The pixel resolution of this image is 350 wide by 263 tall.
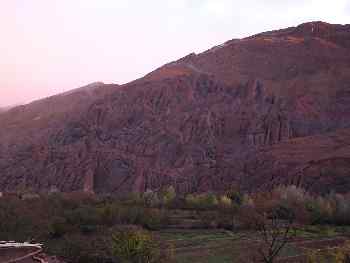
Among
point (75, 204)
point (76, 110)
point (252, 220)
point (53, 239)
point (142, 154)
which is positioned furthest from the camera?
point (76, 110)

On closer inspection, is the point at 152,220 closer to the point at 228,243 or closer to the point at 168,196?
the point at 228,243

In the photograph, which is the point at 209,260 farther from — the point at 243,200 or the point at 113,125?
the point at 113,125

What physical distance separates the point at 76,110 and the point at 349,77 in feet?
138

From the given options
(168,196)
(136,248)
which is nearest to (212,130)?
(168,196)

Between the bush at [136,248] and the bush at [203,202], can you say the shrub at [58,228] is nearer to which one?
the bush at [203,202]

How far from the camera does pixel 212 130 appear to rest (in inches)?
2788

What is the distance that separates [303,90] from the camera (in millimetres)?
77562

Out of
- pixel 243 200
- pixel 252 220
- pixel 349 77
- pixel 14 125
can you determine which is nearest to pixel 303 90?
pixel 349 77

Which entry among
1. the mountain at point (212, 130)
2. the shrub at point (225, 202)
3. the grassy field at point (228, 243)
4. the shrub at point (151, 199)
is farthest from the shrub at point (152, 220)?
the mountain at point (212, 130)

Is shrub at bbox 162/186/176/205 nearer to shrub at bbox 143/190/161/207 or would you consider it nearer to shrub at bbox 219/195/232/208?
shrub at bbox 143/190/161/207

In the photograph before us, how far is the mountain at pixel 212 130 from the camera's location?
61344 mm

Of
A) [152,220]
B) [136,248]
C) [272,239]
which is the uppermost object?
[136,248]

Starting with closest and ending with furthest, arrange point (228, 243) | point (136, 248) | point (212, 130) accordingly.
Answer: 1. point (136, 248)
2. point (228, 243)
3. point (212, 130)

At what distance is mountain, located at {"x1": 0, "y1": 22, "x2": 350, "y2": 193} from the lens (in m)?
61.3
